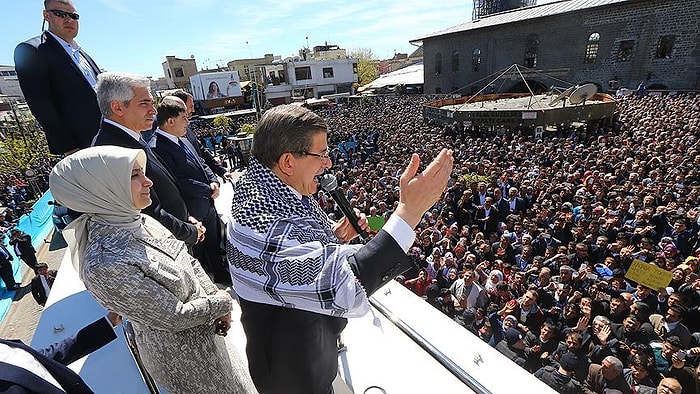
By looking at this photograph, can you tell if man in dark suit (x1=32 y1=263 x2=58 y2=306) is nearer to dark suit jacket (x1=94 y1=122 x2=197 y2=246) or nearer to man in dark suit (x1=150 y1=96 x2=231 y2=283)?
man in dark suit (x1=150 y1=96 x2=231 y2=283)

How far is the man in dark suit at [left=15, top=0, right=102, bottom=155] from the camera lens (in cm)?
243

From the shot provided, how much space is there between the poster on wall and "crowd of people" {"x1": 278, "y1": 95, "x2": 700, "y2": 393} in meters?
42.5

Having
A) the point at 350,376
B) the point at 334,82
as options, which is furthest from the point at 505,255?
the point at 334,82

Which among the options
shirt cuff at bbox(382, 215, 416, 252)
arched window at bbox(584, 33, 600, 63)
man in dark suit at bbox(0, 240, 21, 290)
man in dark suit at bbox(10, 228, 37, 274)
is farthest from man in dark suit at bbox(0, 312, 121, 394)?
arched window at bbox(584, 33, 600, 63)

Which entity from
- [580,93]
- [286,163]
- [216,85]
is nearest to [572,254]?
[286,163]

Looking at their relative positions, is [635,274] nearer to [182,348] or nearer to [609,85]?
[182,348]

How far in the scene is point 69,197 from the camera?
1.37 m

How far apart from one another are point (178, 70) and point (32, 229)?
5393 cm

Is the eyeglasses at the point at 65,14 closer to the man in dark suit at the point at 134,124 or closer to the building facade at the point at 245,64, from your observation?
the man in dark suit at the point at 134,124

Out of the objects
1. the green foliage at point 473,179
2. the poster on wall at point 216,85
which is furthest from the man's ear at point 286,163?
the poster on wall at point 216,85

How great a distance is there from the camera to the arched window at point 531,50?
30.7 meters

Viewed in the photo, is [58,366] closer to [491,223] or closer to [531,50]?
[491,223]

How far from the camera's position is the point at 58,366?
1.06 meters

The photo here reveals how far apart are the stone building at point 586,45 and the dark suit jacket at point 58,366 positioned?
31935 millimetres
